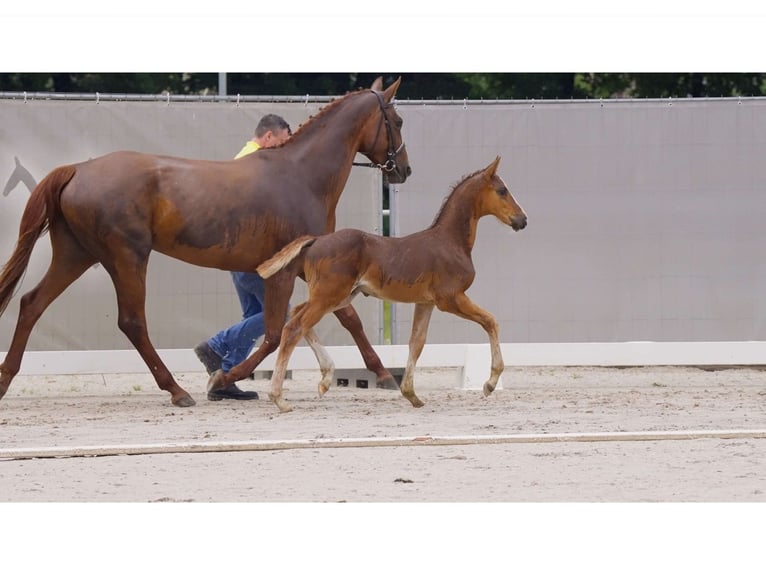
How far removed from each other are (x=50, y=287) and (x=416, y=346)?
288 centimetres

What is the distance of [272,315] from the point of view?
9.76 metres

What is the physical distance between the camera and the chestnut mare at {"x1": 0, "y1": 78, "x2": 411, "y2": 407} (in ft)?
31.2

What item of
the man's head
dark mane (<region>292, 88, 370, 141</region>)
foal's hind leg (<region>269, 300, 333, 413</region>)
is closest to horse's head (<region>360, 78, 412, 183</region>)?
dark mane (<region>292, 88, 370, 141</region>)

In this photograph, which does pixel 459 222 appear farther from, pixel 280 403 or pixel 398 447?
pixel 398 447

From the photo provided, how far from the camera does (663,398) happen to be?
401 inches

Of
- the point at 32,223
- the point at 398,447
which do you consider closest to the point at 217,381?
the point at 32,223

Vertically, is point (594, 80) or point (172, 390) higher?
point (594, 80)

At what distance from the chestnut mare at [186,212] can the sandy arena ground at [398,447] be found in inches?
30.6

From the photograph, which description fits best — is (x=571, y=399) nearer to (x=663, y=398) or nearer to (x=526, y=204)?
(x=663, y=398)

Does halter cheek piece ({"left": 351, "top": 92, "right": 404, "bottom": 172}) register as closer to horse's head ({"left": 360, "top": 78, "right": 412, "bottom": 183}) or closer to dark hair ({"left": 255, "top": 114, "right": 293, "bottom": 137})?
horse's head ({"left": 360, "top": 78, "right": 412, "bottom": 183})

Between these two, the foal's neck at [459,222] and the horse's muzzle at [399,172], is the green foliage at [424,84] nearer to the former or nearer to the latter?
the horse's muzzle at [399,172]

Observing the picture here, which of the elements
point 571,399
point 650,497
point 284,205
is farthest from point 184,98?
point 650,497

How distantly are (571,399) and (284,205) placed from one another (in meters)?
2.75

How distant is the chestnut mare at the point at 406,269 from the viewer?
29.7 feet
